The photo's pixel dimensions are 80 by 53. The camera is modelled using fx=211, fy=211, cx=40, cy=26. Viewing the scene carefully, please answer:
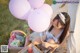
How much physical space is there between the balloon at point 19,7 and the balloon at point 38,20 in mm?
67

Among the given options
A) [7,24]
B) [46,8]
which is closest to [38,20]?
[46,8]

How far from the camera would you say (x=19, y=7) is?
1760 mm

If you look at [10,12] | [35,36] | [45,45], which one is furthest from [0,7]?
[45,45]

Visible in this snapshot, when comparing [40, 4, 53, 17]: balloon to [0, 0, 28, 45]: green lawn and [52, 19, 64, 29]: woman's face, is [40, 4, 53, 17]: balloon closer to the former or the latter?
[52, 19, 64, 29]: woman's face

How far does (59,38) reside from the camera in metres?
1.89

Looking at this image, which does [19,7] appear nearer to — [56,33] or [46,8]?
[46,8]

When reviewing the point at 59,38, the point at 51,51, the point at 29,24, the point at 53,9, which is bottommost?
the point at 51,51

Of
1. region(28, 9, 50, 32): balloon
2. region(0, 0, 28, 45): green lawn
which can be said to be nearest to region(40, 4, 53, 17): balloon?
region(28, 9, 50, 32): balloon

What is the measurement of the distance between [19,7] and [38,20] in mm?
194

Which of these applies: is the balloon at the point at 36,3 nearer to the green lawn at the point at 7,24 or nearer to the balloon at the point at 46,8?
the balloon at the point at 46,8

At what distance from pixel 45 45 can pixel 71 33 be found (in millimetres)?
255

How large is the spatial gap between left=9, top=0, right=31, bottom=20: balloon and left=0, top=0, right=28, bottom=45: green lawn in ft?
0.19

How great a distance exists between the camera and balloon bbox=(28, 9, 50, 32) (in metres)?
1.79

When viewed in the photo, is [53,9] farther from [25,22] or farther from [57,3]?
[25,22]
